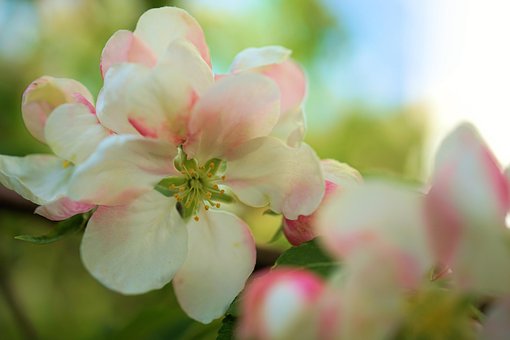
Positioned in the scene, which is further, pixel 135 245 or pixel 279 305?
pixel 135 245

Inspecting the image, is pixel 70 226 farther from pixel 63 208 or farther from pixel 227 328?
pixel 227 328

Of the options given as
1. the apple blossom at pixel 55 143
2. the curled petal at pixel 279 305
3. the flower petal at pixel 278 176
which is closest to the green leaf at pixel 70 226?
the apple blossom at pixel 55 143

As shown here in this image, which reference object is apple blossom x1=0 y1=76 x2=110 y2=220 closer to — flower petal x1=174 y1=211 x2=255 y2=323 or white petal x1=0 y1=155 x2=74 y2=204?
white petal x1=0 y1=155 x2=74 y2=204

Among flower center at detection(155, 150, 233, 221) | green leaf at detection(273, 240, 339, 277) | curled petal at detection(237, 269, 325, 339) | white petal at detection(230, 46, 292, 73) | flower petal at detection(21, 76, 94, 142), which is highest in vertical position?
white petal at detection(230, 46, 292, 73)

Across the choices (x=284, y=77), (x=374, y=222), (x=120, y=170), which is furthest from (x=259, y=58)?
(x=374, y=222)

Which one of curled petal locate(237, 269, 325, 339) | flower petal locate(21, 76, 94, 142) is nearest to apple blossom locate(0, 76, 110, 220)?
flower petal locate(21, 76, 94, 142)

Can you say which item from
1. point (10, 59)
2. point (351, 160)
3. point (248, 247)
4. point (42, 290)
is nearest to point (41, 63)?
point (10, 59)
